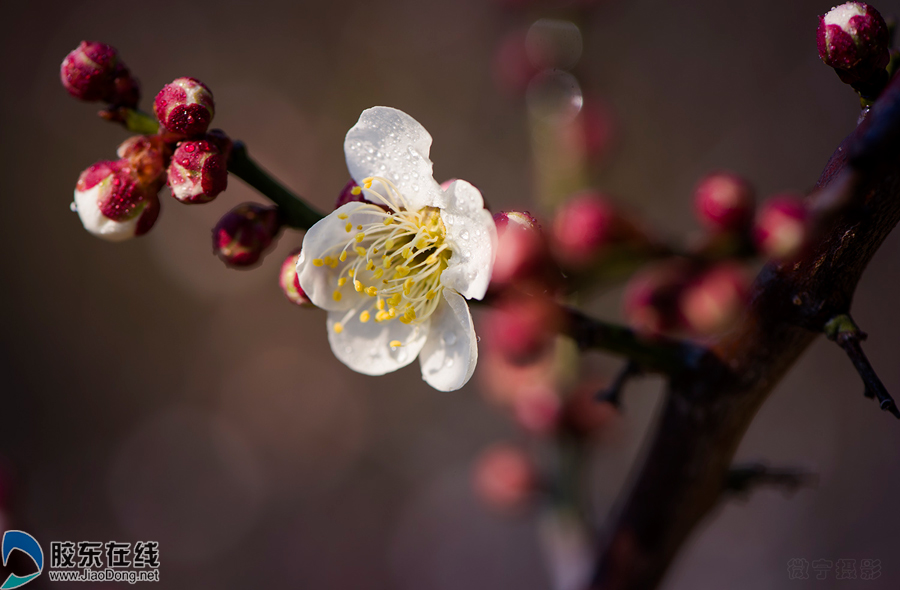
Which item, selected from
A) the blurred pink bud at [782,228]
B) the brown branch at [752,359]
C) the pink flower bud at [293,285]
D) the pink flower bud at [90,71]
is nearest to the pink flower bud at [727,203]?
the blurred pink bud at [782,228]

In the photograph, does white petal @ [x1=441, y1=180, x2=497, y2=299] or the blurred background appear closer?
white petal @ [x1=441, y1=180, x2=497, y2=299]

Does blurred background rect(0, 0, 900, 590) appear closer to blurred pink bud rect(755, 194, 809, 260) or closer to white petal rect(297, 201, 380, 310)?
blurred pink bud rect(755, 194, 809, 260)

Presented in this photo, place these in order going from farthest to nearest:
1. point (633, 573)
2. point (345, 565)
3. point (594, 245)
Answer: point (345, 565) → point (594, 245) → point (633, 573)

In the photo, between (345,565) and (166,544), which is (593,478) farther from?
(166,544)

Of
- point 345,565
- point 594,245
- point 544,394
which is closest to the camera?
point 594,245

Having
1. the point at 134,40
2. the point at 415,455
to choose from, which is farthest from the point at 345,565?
the point at 134,40

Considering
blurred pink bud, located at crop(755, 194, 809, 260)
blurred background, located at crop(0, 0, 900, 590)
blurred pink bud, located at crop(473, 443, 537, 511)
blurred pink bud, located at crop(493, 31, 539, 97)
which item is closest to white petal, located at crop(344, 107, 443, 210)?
blurred pink bud, located at crop(755, 194, 809, 260)

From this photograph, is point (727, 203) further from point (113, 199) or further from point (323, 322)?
point (323, 322)
